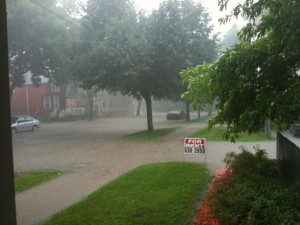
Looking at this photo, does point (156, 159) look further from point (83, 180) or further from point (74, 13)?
point (74, 13)

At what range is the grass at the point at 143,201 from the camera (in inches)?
285

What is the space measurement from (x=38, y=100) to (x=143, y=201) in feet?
162

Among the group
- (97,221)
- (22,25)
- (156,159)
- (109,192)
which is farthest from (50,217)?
(22,25)

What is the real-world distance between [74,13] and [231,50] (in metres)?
50.4

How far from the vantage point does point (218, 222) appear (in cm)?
633

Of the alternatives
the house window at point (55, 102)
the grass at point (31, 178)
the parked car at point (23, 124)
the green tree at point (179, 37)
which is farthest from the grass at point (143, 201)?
the house window at point (55, 102)

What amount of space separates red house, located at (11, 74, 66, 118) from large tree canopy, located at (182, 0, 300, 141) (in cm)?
4665

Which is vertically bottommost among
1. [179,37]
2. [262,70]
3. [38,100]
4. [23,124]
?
[23,124]

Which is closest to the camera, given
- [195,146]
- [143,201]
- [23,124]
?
[143,201]

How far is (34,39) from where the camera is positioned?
32.5 metres

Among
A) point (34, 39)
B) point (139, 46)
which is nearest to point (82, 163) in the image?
point (139, 46)

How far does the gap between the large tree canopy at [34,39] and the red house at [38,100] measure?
1632cm

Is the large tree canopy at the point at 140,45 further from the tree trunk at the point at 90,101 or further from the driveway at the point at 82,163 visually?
the tree trunk at the point at 90,101

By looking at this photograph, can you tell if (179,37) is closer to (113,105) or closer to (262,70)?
(262,70)
